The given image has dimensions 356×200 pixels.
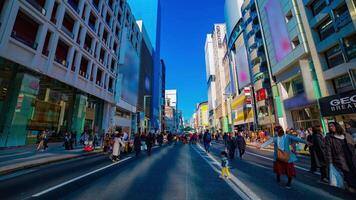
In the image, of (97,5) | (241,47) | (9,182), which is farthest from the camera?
(241,47)

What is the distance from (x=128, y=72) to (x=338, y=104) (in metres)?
33.3

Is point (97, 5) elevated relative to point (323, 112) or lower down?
elevated

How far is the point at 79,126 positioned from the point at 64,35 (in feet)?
33.6

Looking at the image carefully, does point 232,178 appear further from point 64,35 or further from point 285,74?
point 285,74

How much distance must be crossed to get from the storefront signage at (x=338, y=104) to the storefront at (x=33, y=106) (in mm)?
26072

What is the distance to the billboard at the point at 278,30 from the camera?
23.7 meters

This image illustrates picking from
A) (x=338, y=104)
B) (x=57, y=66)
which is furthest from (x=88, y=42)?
(x=338, y=104)

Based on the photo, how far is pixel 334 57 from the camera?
57.0 feet

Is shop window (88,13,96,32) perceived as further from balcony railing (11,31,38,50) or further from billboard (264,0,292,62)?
billboard (264,0,292,62)

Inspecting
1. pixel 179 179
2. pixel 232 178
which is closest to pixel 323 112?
pixel 232 178

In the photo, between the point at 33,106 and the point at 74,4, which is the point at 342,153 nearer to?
the point at 33,106

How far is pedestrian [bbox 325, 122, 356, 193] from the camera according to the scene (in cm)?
443

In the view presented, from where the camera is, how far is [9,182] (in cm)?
564

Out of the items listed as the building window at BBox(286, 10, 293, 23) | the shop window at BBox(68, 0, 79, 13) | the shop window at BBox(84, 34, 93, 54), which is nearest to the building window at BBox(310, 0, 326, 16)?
the building window at BBox(286, 10, 293, 23)
